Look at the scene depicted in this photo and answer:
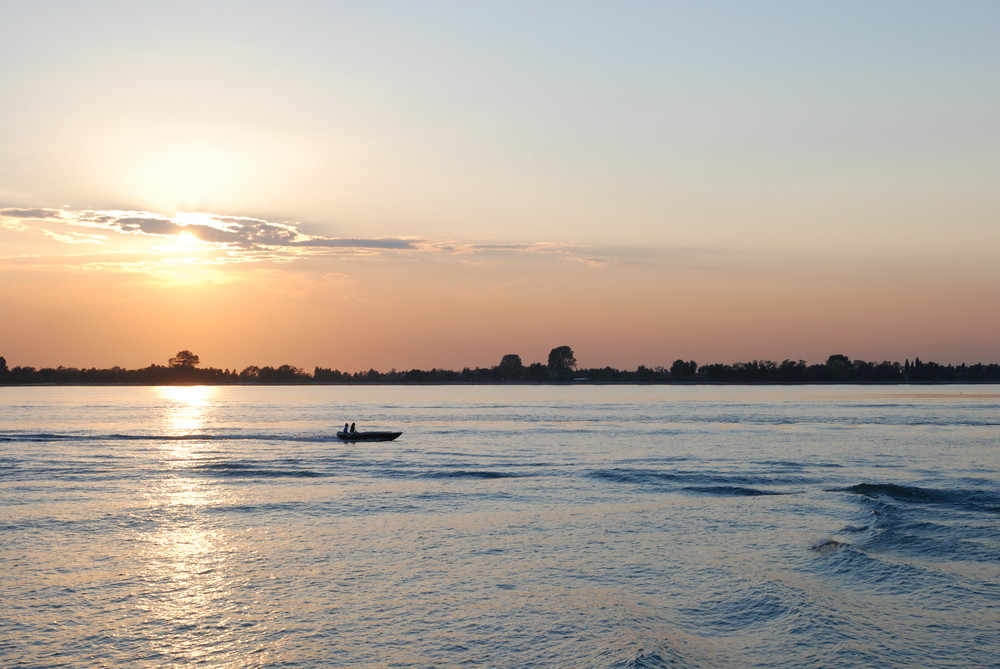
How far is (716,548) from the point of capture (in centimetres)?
3084

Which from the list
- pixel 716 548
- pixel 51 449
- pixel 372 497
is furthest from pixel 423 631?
pixel 51 449

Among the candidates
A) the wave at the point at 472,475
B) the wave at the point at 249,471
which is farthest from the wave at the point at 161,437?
the wave at the point at 472,475

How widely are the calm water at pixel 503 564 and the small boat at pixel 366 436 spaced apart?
1922cm

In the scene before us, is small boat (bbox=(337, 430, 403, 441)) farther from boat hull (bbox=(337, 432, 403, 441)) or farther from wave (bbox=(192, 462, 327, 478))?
wave (bbox=(192, 462, 327, 478))

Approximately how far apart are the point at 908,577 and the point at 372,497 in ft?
87.4

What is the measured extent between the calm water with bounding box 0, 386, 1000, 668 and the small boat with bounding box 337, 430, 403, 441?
19221 millimetres

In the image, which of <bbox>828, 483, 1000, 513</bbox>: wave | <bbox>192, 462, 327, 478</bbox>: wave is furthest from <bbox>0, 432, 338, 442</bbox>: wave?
<bbox>828, 483, 1000, 513</bbox>: wave

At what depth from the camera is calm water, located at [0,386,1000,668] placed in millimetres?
20047

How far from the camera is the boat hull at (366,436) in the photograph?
8119 cm

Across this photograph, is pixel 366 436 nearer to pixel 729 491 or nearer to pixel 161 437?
pixel 161 437

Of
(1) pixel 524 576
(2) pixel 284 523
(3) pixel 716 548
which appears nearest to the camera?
(1) pixel 524 576

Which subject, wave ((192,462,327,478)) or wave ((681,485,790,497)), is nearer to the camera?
wave ((681,485,790,497))

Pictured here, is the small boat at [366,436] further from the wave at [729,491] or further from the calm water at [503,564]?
the wave at [729,491]

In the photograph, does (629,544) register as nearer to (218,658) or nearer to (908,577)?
(908,577)
